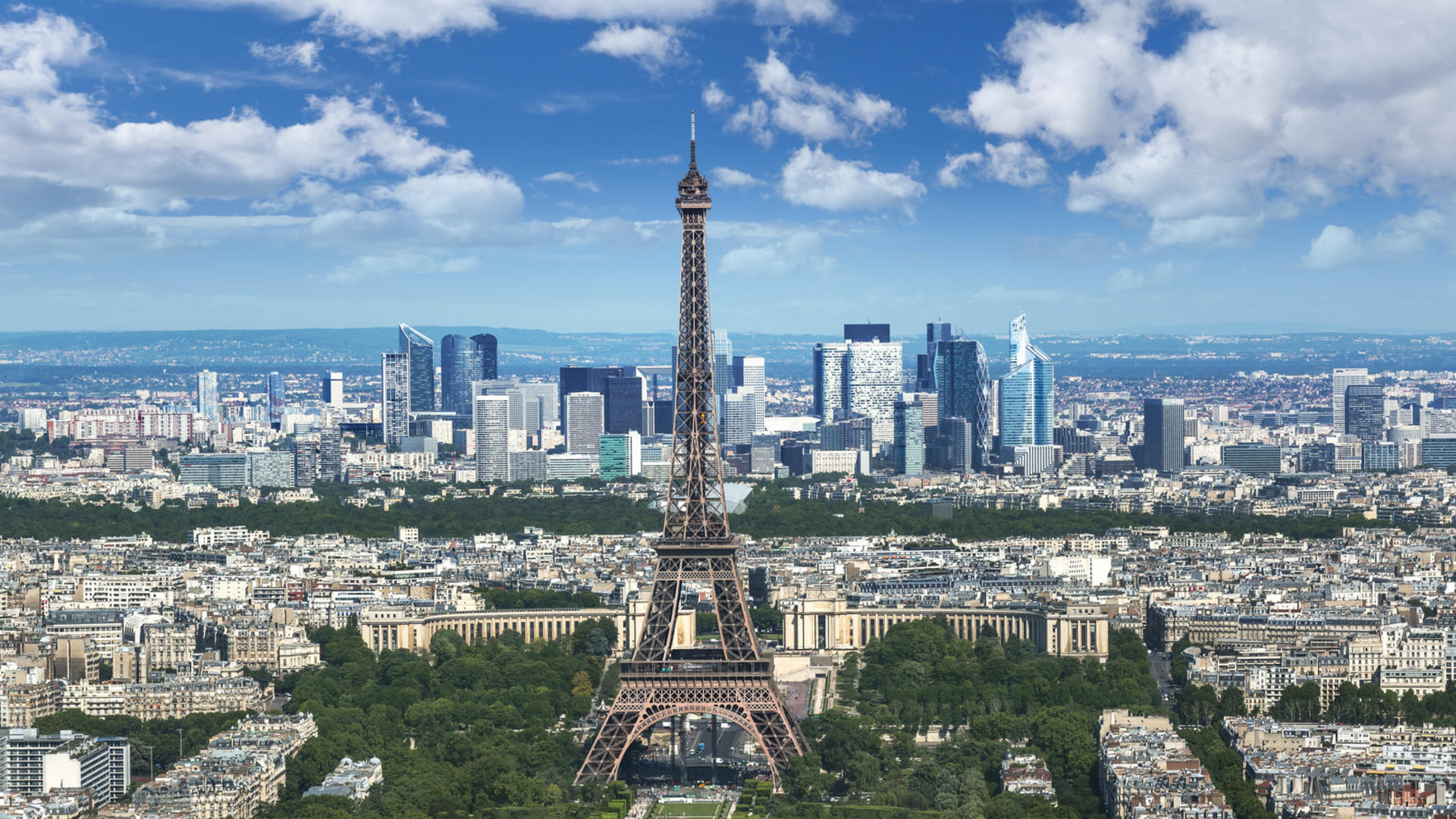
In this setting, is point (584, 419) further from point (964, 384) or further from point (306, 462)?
point (306, 462)

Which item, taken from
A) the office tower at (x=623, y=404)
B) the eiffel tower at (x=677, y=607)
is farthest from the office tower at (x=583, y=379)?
the eiffel tower at (x=677, y=607)

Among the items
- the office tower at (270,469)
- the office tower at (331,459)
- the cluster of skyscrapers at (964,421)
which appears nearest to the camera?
the office tower at (270,469)

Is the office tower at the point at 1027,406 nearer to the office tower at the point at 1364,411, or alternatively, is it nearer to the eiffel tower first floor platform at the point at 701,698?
the office tower at the point at 1364,411

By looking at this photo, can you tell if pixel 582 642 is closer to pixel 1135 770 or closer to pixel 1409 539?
pixel 1135 770

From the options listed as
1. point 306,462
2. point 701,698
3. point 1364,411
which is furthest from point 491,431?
point 701,698

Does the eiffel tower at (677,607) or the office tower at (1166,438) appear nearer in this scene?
the eiffel tower at (677,607)

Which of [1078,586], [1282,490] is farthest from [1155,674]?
[1282,490]

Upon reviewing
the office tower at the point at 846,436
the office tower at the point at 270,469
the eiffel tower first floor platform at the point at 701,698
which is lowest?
the eiffel tower first floor platform at the point at 701,698

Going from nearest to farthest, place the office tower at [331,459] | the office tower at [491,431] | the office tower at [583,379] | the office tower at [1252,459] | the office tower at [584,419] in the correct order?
the office tower at [1252,459] → the office tower at [331,459] → the office tower at [491,431] → the office tower at [584,419] → the office tower at [583,379]

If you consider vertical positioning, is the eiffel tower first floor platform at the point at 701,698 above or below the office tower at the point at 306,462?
below
